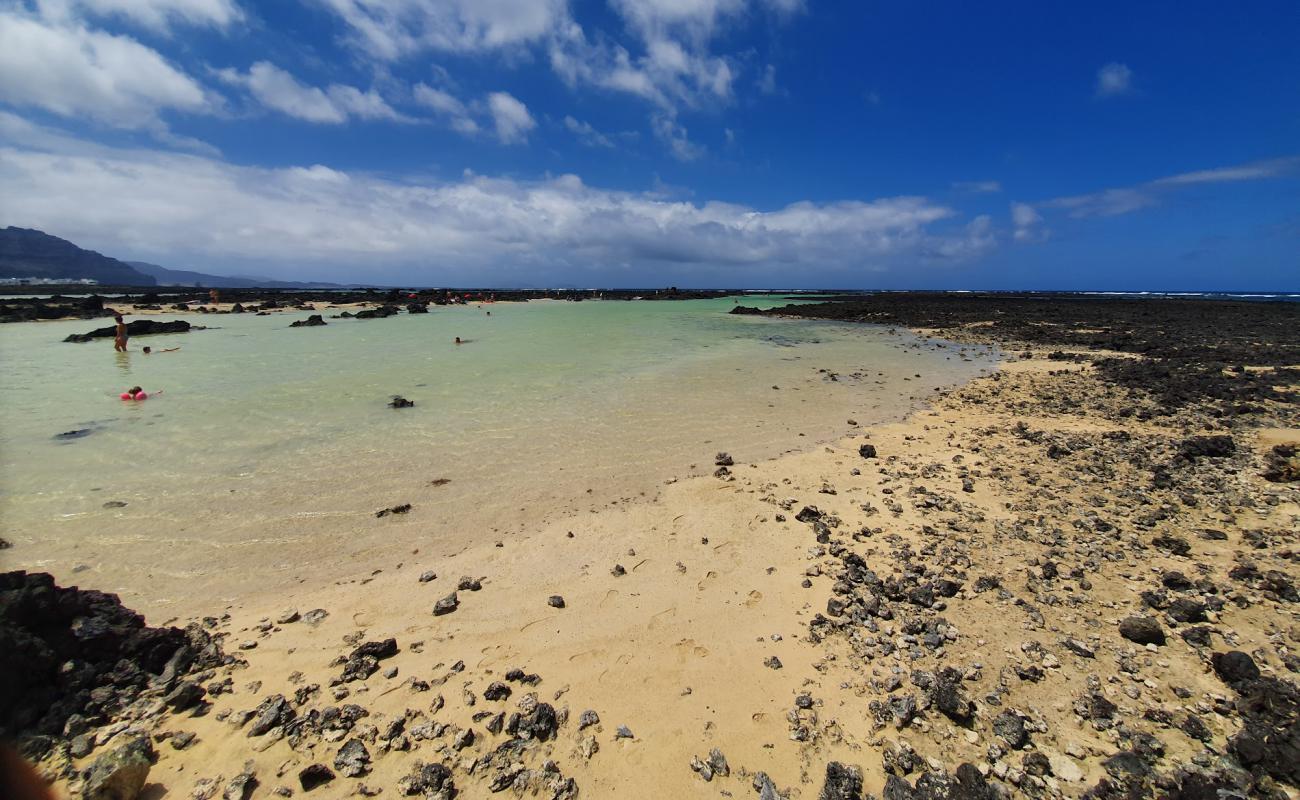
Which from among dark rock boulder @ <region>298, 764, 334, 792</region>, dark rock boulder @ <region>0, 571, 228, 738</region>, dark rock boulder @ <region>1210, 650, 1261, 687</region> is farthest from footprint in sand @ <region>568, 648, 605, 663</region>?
dark rock boulder @ <region>1210, 650, 1261, 687</region>

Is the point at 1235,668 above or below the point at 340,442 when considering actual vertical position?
above

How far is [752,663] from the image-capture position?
415cm

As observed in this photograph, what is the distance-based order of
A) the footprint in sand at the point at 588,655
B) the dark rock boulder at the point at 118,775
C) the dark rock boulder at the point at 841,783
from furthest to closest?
the footprint in sand at the point at 588,655 < the dark rock boulder at the point at 841,783 < the dark rock boulder at the point at 118,775

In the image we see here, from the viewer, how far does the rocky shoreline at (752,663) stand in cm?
315

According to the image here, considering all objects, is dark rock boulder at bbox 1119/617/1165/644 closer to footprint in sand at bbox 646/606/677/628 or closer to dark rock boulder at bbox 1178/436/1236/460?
footprint in sand at bbox 646/606/677/628

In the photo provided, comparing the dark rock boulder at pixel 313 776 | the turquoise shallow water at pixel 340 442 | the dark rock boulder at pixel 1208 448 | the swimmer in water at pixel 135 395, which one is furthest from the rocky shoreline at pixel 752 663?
the swimmer in water at pixel 135 395

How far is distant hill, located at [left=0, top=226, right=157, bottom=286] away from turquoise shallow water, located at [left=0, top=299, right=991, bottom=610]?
205727 millimetres

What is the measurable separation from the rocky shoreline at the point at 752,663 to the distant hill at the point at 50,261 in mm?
220696

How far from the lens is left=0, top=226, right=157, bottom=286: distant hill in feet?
518

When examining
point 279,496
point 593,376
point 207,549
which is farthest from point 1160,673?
point 593,376

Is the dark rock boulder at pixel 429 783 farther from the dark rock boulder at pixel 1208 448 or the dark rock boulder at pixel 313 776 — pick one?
the dark rock boulder at pixel 1208 448

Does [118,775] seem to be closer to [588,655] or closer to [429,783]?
[429,783]

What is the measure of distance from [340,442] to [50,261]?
26871 cm

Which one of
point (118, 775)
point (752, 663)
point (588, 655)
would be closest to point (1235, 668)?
point (752, 663)
